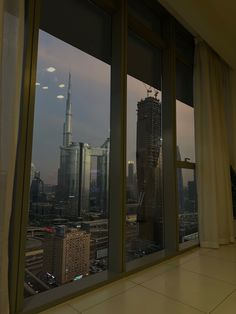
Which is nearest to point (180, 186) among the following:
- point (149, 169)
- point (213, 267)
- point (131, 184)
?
point (149, 169)

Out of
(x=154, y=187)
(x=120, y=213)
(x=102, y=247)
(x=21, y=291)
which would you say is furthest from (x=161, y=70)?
(x=21, y=291)

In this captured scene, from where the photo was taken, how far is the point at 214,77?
11.6 ft

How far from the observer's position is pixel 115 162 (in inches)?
88.1

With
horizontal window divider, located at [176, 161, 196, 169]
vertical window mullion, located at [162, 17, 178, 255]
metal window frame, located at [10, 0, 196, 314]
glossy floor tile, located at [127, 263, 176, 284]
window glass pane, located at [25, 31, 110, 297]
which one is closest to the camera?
metal window frame, located at [10, 0, 196, 314]

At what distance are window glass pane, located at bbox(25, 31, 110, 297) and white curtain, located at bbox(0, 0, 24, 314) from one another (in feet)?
1.08

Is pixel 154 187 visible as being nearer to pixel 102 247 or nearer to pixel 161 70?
pixel 102 247

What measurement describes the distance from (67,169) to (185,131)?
2.04 metres

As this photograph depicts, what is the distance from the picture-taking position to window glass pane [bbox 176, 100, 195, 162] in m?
3.25

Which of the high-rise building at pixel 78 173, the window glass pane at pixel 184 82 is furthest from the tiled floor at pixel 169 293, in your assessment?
the window glass pane at pixel 184 82

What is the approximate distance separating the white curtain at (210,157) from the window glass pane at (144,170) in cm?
62

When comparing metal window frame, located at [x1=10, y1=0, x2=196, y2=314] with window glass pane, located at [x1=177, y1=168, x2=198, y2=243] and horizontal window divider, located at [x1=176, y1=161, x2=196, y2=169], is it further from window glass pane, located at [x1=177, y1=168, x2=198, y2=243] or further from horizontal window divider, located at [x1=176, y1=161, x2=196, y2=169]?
window glass pane, located at [x1=177, y1=168, x2=198, y2=243]

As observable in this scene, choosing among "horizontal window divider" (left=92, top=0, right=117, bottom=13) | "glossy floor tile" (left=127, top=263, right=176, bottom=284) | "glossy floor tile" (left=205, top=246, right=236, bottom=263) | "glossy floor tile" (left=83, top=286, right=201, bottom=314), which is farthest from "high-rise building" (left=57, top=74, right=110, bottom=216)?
"glossy floor tile" (left=205, top=246, right=236, bottom=263)

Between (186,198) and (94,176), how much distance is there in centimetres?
162

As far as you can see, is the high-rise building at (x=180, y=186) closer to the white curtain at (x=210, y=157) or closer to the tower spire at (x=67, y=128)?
the white curtain at (x=210, y=157)
